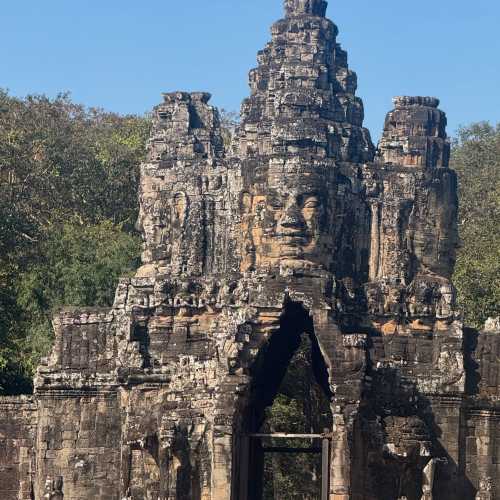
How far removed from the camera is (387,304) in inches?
1262

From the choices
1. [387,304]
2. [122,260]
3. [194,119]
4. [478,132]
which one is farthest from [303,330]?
[478,132]

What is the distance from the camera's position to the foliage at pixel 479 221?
149 feet

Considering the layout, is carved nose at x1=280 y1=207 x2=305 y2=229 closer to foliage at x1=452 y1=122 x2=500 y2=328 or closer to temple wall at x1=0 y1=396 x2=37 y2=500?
temple wall at x1=0 y1=396 x2=37 y2=500

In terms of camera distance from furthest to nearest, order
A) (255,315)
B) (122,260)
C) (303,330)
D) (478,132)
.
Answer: (478,132) → (122,260) → (303,330) → (255,315)

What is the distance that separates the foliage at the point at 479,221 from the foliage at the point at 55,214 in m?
8.48

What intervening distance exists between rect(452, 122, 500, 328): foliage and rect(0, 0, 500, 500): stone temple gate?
1209 cm

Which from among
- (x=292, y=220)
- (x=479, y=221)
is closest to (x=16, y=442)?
(x=292, y=220)

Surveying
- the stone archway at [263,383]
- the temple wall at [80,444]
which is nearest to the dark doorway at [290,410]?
the stone archway at [263,383]

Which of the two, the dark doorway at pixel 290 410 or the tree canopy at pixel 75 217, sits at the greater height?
the tree canopy at pixel 75 217

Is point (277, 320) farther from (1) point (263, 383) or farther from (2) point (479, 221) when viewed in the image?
(2) point (479, 221)

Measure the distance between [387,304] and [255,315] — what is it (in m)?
2.73

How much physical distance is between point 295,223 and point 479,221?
68.7 ft

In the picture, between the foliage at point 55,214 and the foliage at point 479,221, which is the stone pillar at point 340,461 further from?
the foliage at point 479,221

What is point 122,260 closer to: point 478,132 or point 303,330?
point 303,330
